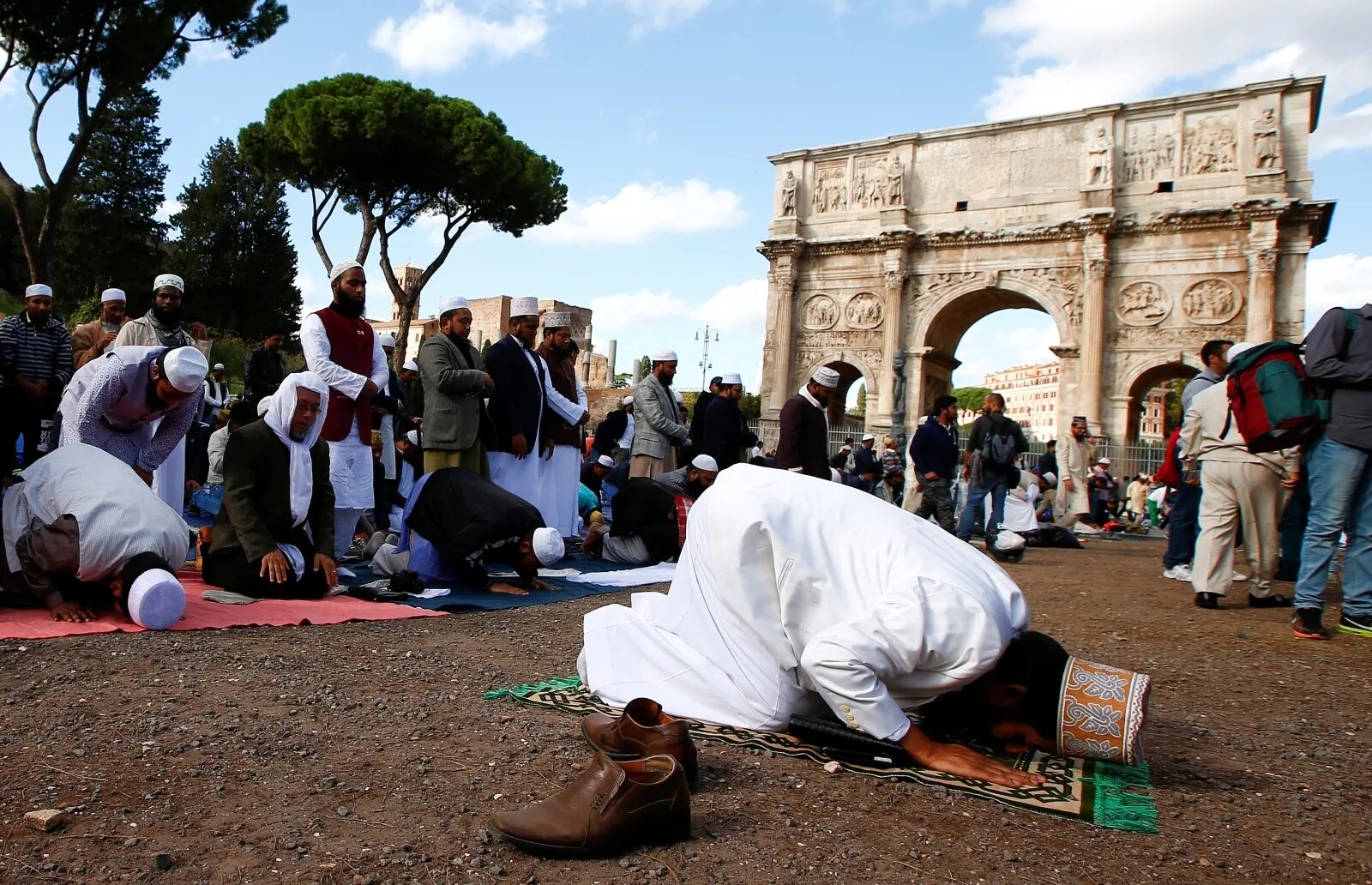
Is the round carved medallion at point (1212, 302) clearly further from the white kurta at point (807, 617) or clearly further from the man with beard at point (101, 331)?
the white kurta at point (807, 617)

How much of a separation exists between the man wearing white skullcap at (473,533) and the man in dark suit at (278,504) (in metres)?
0.69

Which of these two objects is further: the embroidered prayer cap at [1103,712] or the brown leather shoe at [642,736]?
the embroidered prayer cap at [1103,712]

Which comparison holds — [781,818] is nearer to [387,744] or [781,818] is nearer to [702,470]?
[387,744]

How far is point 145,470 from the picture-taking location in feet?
16.0

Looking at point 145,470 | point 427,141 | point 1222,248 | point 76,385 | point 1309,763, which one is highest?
point 427,141

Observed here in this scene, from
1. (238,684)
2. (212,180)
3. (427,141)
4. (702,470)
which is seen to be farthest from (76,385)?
(212,180)

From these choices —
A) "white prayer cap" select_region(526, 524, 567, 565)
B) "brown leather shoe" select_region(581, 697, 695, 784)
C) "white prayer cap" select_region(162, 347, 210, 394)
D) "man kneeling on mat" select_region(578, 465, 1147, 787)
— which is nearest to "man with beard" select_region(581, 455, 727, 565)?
"white prayer cap" select_region(526, 524, 567, 565)

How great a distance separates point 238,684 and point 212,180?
117 ft

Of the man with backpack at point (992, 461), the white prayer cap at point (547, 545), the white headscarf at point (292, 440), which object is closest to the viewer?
the white headscarf at point (292, 440)

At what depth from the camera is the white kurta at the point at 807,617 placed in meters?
2.14

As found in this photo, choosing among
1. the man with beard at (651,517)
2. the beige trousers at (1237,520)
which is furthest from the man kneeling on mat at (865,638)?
the man with beard at (651,517)

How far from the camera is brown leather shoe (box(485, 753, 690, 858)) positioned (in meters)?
1.80

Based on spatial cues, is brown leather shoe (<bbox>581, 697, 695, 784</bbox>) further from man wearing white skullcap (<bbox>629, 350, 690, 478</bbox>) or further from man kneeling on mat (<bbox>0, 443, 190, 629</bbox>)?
man wearing white skullcap (<bbox>629, 350, 690, 478</bbox>)

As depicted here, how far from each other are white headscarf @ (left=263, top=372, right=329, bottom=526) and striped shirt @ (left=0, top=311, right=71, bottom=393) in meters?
2.02
